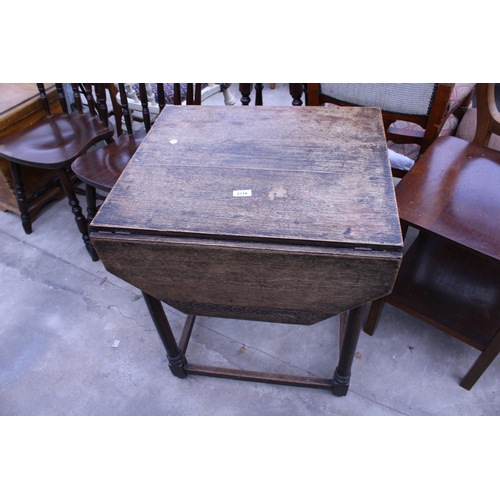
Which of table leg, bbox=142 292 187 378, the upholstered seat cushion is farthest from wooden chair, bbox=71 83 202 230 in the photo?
the upholstered seat cushion

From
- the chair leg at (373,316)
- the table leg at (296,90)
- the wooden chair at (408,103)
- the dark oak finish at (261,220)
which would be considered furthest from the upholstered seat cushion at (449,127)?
the chair leg at (373,316)

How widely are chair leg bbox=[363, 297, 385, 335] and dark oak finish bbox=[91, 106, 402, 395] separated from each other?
0.35 m

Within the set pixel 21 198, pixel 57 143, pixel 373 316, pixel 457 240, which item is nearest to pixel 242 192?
pixel 457 240

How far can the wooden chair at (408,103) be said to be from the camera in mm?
1585

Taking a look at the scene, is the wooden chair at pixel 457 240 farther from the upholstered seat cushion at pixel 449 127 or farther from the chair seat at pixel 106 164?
the chair seat at pixel 106 164

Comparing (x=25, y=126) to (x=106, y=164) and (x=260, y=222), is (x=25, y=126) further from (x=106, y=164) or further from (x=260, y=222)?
(x=260, y=222)

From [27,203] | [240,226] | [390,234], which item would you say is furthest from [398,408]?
[27,203]

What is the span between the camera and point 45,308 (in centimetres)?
193

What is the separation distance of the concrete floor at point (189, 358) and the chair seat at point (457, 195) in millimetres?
715

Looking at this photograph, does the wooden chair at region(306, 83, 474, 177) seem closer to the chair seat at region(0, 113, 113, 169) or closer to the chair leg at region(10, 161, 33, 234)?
the chair seat at region(0, 113, 113, 169)

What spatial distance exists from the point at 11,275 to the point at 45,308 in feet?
1.17

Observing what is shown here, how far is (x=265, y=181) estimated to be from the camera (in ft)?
3.63

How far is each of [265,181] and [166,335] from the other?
718 mm

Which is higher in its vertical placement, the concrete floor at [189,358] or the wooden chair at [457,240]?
the wooden chair at [457,240]
